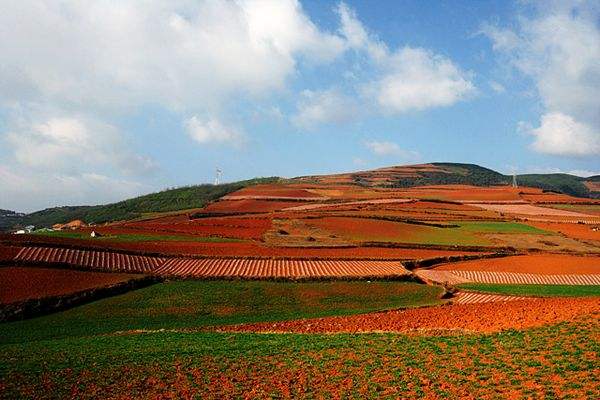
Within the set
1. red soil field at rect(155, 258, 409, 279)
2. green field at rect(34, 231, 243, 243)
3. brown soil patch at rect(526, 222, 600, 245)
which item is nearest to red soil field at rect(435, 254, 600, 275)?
red soil field at rect(155, 258, 409, 279)

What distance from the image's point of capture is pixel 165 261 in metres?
41.0

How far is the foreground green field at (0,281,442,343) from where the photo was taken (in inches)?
1017

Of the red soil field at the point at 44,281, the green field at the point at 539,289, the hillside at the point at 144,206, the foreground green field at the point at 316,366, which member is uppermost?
the hillside at the point at 144,206

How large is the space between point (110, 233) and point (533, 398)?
2048 inches

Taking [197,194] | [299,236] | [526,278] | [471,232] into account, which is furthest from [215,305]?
[197,194]

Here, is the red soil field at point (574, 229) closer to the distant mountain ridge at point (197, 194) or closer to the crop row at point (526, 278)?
the crop row at point (526, 278)

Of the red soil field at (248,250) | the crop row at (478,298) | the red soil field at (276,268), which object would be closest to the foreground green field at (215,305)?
the red soil field at (276,268)

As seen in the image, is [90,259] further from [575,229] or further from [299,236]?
[575,229]

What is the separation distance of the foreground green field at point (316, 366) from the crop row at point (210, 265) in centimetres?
1422

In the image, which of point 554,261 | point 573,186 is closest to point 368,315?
point 554,261

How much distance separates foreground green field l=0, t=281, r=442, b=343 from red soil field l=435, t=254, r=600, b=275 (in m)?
10.0

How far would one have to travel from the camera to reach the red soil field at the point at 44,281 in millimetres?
28403

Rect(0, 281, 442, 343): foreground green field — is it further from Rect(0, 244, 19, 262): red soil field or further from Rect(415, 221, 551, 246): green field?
Rect(415, 221, 551, 246): green field

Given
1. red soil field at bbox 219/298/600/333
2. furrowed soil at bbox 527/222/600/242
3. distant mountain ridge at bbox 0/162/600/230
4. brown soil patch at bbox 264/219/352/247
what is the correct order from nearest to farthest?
red soil field at bbox 219/298/600/333 < brown soil patch at bbox 264/219/352/247 < furrowed soil at bbox 527/222/600/242 < distant mountain ridge at bbox 0/162/600/230
